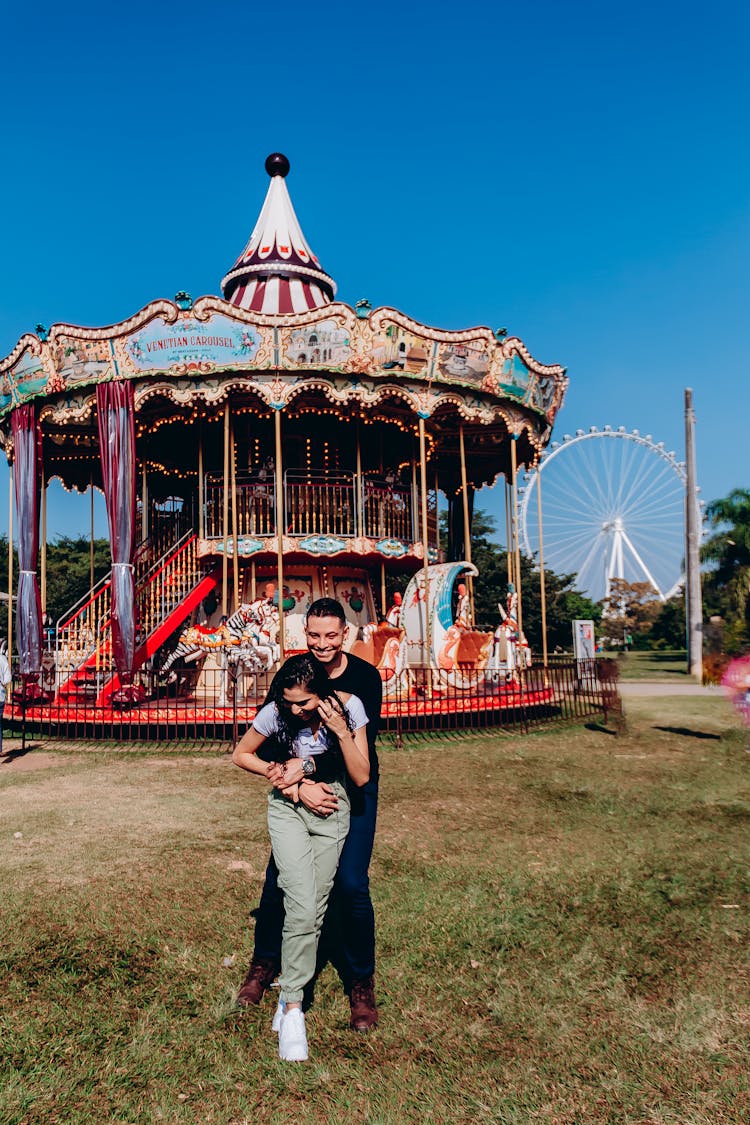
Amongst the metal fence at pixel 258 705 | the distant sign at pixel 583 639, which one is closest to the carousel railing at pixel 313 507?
the metal fence at pixel 258 705

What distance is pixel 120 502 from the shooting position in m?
14.9

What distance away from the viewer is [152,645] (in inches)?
615

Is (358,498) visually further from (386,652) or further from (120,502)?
(120,502)

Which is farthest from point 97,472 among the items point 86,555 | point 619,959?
point 86,555

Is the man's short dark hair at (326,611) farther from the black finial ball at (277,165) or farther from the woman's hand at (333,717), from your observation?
the black finial ball at (277,165)

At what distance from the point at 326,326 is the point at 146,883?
11.9m

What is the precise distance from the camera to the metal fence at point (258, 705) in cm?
1266

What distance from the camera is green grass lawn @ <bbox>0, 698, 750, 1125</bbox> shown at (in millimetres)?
2910

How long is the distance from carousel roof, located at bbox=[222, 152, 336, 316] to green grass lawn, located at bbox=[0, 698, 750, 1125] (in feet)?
49.6

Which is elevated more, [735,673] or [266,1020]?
[735,673]

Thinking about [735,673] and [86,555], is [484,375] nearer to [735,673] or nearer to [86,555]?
[735,673]

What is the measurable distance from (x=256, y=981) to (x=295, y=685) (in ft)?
5.15

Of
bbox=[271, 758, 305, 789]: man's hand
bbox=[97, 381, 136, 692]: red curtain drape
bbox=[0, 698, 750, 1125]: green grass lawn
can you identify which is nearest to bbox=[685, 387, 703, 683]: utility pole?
bbox=[97, 381, 136, 692]: red curtain drape

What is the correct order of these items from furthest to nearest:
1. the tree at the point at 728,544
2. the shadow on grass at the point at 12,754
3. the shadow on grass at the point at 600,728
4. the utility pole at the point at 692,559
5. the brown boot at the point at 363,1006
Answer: the tree at the point at 728,544 → the utility pole at the point at 692,559 → the shadow on grass at the point at 600,728 → the shadow on grass at the point at 12,754 → the brown boot at the point at 363,1006
